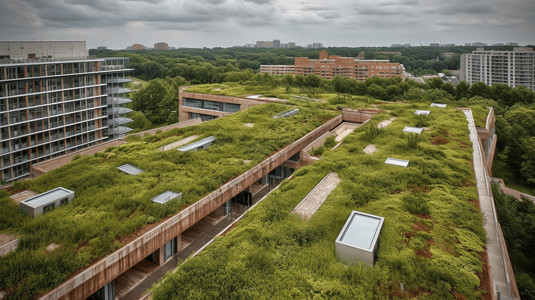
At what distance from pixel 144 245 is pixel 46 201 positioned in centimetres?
539

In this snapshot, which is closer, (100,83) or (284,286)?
(284,286)

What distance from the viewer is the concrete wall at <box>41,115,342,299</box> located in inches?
457

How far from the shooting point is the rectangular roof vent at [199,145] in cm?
2306

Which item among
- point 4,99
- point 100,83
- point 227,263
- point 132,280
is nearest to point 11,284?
point 132,280

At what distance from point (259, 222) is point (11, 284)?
831 cm

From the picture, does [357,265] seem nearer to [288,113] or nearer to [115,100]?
[288,113]

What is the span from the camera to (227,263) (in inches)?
423

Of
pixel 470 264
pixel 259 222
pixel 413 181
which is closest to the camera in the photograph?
pixel 470 264

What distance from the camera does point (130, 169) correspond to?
65.9 ft

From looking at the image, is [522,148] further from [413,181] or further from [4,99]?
[4,99]

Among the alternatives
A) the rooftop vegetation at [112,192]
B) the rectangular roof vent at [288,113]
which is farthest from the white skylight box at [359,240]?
the rectangular roof vent at [288,113]

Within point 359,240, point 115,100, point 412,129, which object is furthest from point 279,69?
point 359,240

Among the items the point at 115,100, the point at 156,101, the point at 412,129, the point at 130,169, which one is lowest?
the point at 130,169

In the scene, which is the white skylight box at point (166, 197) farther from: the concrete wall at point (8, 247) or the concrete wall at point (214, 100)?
the concrete wall at point (214, 100)
